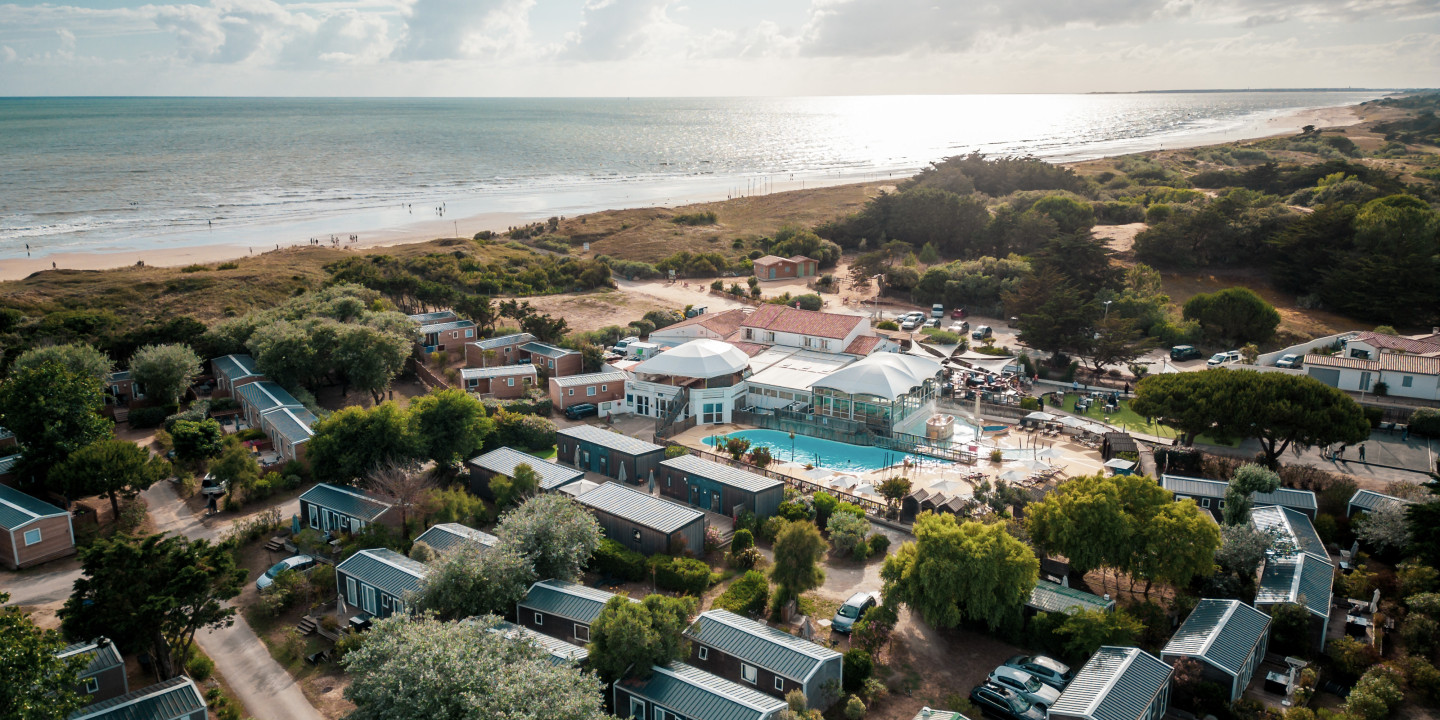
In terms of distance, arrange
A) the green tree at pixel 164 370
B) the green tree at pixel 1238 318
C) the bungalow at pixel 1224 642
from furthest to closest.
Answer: the green tree at pixel 1238 318
the green tree at pixel 164 370
the bungalow at pixel 1224 642

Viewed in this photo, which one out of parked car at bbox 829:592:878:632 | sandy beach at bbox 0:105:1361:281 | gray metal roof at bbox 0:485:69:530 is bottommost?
parked car at bbox 829:592:878:632

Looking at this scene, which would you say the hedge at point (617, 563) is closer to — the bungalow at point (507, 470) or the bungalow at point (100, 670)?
the bungalow at point (507, 470)

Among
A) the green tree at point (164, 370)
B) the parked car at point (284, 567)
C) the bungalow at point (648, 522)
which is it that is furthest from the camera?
the green tree at point (164, 370)

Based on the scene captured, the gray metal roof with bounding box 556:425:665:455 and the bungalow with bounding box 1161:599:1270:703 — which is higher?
the gray metal roof with bounding box 556:425:665:455

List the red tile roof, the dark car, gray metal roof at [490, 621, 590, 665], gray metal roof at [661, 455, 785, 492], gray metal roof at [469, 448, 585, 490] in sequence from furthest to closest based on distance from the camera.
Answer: the red tile roof
the dark car
gray metal roof at [469, 448, 585, 490]
gray metal roof at [661, 455, 785, 492]
gray metal roof at [490, 621, 590, 665]

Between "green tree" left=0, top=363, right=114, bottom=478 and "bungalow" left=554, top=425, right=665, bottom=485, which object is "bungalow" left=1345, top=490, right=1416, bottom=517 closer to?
"bungalow" left=554, top=425, right=665, bottom=485

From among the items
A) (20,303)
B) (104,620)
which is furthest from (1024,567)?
(20,303)

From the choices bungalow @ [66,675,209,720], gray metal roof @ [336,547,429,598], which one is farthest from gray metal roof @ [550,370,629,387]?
bungalow @ [66,675,209,720]

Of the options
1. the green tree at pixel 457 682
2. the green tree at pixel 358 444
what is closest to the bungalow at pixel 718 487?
the green tree at pixel 358 444
